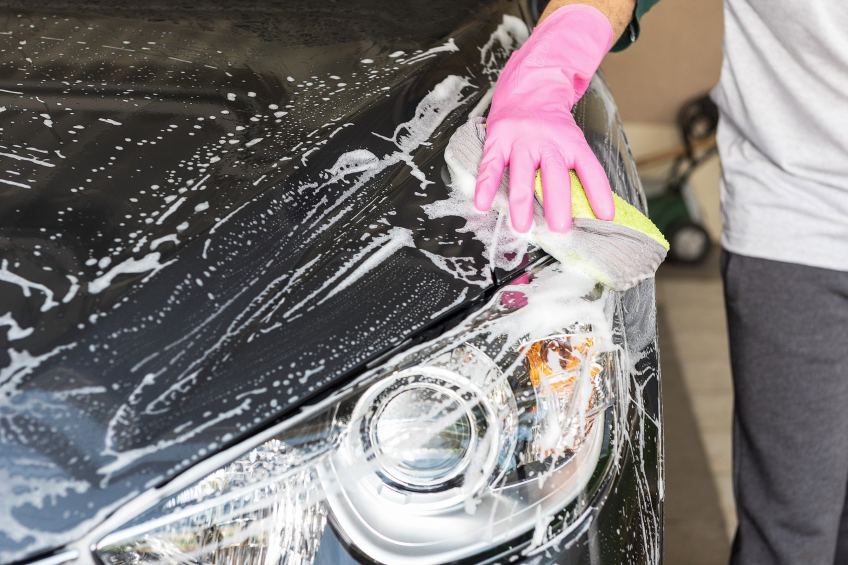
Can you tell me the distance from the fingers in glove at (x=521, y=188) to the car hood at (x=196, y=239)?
0.04 m

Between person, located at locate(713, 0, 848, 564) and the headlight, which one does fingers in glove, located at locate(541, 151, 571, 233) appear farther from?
person, located at locate(713, 0, 848, 564)

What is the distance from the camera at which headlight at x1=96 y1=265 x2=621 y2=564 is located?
71cm

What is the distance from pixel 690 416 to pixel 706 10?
5.74 feet

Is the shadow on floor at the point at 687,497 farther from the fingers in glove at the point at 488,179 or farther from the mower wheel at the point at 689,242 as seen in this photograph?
the fingers in glove at the point at 488,179

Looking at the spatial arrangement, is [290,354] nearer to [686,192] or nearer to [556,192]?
[556,192]

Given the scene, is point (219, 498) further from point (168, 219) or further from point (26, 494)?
point (168, 219)

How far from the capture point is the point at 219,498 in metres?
0.71

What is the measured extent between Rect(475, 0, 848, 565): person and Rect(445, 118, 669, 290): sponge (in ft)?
0.22

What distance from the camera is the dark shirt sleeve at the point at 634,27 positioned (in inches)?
48.2

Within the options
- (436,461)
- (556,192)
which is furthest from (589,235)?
(436,461)

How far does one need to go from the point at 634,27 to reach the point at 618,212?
46 cm

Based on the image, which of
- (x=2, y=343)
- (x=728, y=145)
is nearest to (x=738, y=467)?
(x=728, y=145)

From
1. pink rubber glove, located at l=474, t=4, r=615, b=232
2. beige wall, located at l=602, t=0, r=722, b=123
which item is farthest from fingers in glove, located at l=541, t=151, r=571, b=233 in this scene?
beige wall, located at l=602, t=0, r=722, b=123

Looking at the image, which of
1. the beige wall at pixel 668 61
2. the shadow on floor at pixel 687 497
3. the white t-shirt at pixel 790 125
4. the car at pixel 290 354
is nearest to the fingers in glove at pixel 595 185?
the car at pixel 290 354
